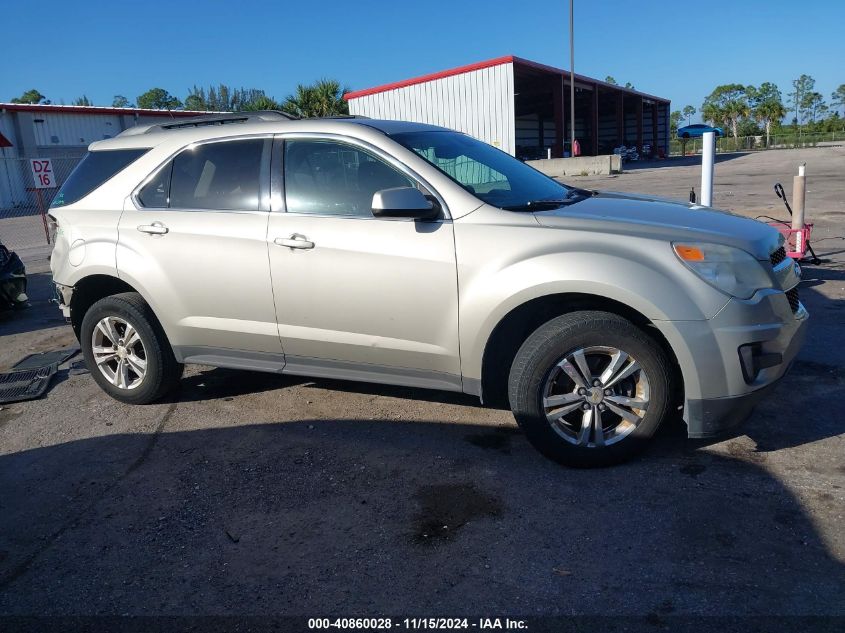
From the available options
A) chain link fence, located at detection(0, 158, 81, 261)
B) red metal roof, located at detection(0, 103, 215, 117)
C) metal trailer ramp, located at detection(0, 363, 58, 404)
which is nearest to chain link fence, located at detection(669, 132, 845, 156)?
red metal roof, located at detection(0, 103, 215, 117)

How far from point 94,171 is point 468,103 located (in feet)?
94.6

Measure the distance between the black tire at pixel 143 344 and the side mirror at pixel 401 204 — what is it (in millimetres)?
1961

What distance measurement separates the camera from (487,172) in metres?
4.45

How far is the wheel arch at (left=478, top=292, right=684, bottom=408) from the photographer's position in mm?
3500

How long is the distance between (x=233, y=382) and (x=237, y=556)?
2.57 metres

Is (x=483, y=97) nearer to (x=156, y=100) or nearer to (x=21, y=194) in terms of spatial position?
(x=21, y=194)

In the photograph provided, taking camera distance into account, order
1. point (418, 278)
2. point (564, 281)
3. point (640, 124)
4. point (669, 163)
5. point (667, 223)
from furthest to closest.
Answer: point (640, 124)
point (669, 163)
point (418, 278)
point (667, 223)
point (564, 281)

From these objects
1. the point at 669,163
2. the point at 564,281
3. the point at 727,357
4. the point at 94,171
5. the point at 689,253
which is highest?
the point at 94,171

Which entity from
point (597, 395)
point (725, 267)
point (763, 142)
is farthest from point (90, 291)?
point (763, 142)

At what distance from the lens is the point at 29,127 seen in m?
32.7

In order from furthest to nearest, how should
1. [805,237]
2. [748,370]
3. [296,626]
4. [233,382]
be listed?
[805,237], [233,382], [748,370], [296,626]

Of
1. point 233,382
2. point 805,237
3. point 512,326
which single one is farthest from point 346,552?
point 805,237

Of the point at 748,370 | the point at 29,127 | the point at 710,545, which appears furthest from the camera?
the point at 29,127

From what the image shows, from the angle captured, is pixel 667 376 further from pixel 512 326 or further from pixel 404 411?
pixel 404 411
